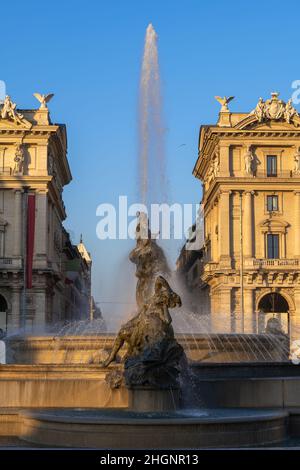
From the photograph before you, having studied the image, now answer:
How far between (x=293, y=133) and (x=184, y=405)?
48.6m

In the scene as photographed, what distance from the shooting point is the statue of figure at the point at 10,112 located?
57875 millimetres

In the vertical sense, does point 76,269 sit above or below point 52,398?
above

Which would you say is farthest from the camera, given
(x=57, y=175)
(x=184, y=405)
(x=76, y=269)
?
(x=76, y=269)

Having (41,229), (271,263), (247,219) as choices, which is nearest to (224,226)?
(247,219)

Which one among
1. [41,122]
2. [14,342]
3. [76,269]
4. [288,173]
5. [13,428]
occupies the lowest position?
[13,428]

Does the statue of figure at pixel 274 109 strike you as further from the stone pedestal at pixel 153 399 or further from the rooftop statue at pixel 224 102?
the stone pedestal at pixel 153 399

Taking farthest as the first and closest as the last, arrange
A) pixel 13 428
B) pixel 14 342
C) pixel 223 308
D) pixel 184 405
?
1. pixel 223 308
2. pixel 14 342
3. pixel 184 405
4. pixel 13 428

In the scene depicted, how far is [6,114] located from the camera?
5812 centimetres

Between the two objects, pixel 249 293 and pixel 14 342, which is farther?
pixel 249 293

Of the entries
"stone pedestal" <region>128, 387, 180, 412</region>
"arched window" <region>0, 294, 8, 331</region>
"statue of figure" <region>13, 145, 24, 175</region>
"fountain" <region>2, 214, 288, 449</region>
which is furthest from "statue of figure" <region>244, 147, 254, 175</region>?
"stone pedestal" <region>128, 387, 180, 412</region>

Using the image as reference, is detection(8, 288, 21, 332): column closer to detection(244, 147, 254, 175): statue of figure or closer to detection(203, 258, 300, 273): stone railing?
detection(203, 258, 300, 273): stone railing

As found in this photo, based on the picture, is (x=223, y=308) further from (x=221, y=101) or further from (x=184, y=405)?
(x=184, y=405)

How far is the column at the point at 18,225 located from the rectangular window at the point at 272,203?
61.7 ft
